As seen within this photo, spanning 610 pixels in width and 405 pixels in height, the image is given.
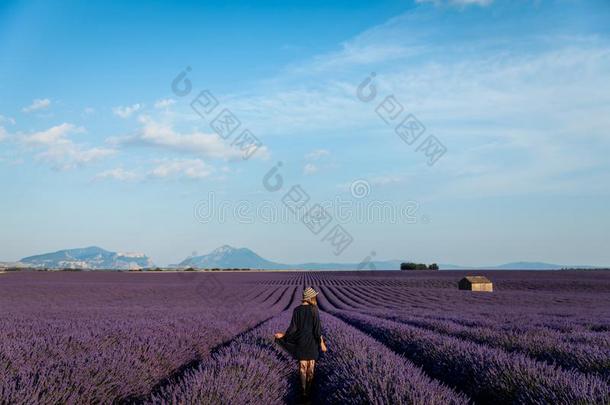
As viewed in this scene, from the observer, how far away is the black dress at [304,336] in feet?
18.0

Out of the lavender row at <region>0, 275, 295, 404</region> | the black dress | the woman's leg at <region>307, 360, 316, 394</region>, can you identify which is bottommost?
the woman's leg at <region>307, 360, 316, 394</region>

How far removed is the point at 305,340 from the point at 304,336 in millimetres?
49

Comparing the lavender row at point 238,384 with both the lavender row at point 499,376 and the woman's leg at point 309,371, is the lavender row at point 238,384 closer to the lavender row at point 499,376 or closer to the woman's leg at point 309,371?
the woman's leg at point 309,371

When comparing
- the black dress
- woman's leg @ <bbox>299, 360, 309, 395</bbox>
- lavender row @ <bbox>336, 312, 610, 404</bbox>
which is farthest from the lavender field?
the black dress

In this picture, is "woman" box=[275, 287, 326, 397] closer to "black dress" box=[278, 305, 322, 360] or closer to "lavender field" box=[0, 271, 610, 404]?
"black dress" box=[278, 305, 322, 360]

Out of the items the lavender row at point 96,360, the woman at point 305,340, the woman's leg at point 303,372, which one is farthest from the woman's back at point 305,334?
the lavender row at point 96,360

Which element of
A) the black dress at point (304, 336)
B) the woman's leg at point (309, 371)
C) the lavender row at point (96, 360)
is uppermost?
the black dress at point (304, 336)

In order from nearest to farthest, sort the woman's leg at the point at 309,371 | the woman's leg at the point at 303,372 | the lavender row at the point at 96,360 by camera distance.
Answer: the lavender row at the point at 96,360
the woman's leg at the point at 303,372
the woman's leg at the point at 309,371

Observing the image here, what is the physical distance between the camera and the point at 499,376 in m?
4.76

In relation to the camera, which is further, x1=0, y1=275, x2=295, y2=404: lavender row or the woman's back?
the woman's back

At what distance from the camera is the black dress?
5.50 metres

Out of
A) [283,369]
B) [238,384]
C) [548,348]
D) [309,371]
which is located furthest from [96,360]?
[548,348]

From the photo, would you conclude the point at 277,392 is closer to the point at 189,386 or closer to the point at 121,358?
the point at 189,386

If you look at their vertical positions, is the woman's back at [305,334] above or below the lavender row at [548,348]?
above
